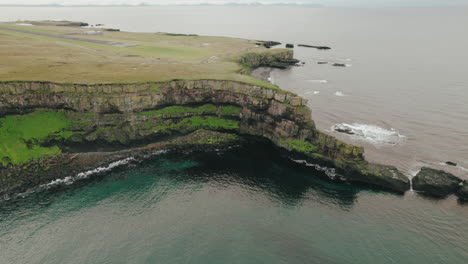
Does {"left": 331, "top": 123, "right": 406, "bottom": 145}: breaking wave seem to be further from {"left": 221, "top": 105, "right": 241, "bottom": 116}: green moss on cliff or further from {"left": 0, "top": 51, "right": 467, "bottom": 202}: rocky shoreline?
{"left": 221, "top": 105, "right": 241, "bottom": 116}: green moss on cliff

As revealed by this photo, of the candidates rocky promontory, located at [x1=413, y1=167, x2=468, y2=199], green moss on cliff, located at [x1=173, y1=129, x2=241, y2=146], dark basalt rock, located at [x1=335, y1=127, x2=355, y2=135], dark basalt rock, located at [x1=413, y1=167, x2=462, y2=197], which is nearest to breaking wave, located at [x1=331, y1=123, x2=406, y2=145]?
dark basalt rock, located at [x1=335, y1=127, x2=355, y2=135]

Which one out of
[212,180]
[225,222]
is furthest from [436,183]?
[212,180]

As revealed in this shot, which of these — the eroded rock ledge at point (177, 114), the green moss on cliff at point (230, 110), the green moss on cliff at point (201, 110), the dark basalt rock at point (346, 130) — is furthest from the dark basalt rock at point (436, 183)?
the green moss on cliff at point (201, 110)

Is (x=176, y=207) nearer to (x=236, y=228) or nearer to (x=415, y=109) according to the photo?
(x=236, y=228)

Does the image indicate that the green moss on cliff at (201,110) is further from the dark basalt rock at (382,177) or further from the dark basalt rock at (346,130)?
the dark basalt rock at (382,177)

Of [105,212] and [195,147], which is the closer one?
[105,212]

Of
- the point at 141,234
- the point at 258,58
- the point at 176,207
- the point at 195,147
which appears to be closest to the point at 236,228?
the point at 176,207

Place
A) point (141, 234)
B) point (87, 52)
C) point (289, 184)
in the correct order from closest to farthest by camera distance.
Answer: point (141, 234) → point (289, 184) → point (87, 52)
